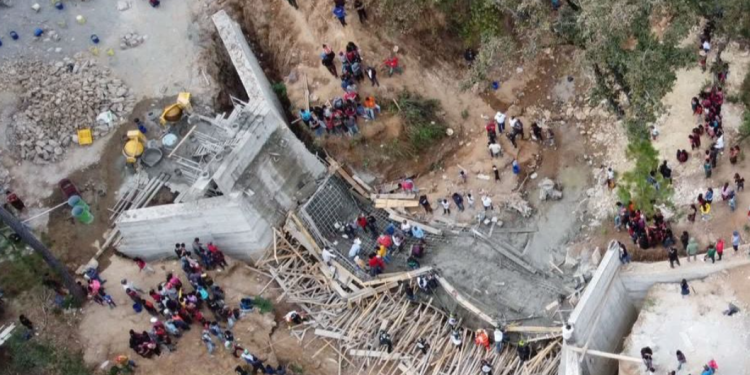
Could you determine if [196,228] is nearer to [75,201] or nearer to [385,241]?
[75,201]

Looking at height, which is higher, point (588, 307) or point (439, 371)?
point (588, 307)

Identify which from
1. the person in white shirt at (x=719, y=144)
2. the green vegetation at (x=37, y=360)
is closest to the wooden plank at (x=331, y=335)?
the green vegetation at (x=37, y=360)

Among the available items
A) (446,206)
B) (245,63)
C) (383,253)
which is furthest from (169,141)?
(446,206)

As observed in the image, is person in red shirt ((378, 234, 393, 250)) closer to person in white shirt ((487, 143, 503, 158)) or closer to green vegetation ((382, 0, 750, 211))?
person in white shirt ((487, 143, 503, 158))

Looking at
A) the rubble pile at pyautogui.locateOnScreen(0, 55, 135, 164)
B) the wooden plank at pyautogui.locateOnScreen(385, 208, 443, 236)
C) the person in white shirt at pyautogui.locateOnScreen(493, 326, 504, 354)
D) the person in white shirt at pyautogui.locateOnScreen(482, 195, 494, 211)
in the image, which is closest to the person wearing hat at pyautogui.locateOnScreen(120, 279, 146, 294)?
the rubble pile at pyautogui.locateOnScreen(0, 55, 135, 164)

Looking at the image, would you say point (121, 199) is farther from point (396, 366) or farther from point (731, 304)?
point (731, 304)

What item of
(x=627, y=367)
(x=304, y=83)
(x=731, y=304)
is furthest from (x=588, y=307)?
(x=304, y=83)
